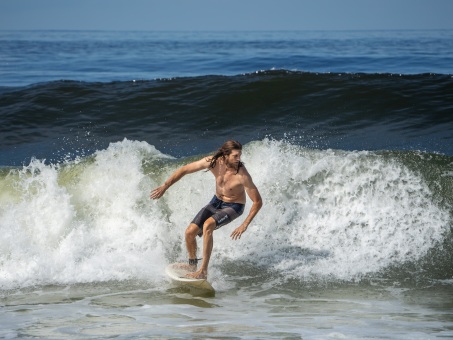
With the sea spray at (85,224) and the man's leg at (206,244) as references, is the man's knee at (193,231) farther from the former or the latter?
the sea spray at (85,224)

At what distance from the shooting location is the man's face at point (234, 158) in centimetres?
773

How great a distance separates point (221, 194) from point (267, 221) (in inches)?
70.6

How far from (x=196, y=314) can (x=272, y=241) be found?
8.49 ft

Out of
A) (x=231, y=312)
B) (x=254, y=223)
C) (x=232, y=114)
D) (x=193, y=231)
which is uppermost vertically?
(x=232, y=114)

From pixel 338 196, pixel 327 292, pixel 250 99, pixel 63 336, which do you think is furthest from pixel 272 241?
pixel 250 99

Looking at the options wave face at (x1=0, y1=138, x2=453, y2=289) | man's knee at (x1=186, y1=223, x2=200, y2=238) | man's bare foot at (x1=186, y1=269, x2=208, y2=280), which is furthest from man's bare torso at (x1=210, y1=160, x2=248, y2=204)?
wave face at (x1=0, y1=138, x2=453, y2=289)

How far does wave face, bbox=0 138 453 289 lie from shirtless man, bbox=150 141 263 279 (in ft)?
2.66

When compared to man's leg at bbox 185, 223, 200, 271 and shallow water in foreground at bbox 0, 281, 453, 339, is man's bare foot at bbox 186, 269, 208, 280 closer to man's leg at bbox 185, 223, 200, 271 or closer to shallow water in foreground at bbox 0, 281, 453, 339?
shallow water in foreground at bbox 0, 281, 453, 339

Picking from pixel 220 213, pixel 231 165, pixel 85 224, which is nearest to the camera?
pixel 231 165

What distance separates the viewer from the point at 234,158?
7.75 metres

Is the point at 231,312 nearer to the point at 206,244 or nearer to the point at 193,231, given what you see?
the point at 206,244

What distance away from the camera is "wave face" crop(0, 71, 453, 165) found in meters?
13.9

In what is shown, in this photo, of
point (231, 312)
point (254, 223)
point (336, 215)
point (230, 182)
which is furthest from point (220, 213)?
point (336, 215)

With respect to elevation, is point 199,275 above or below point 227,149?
below
